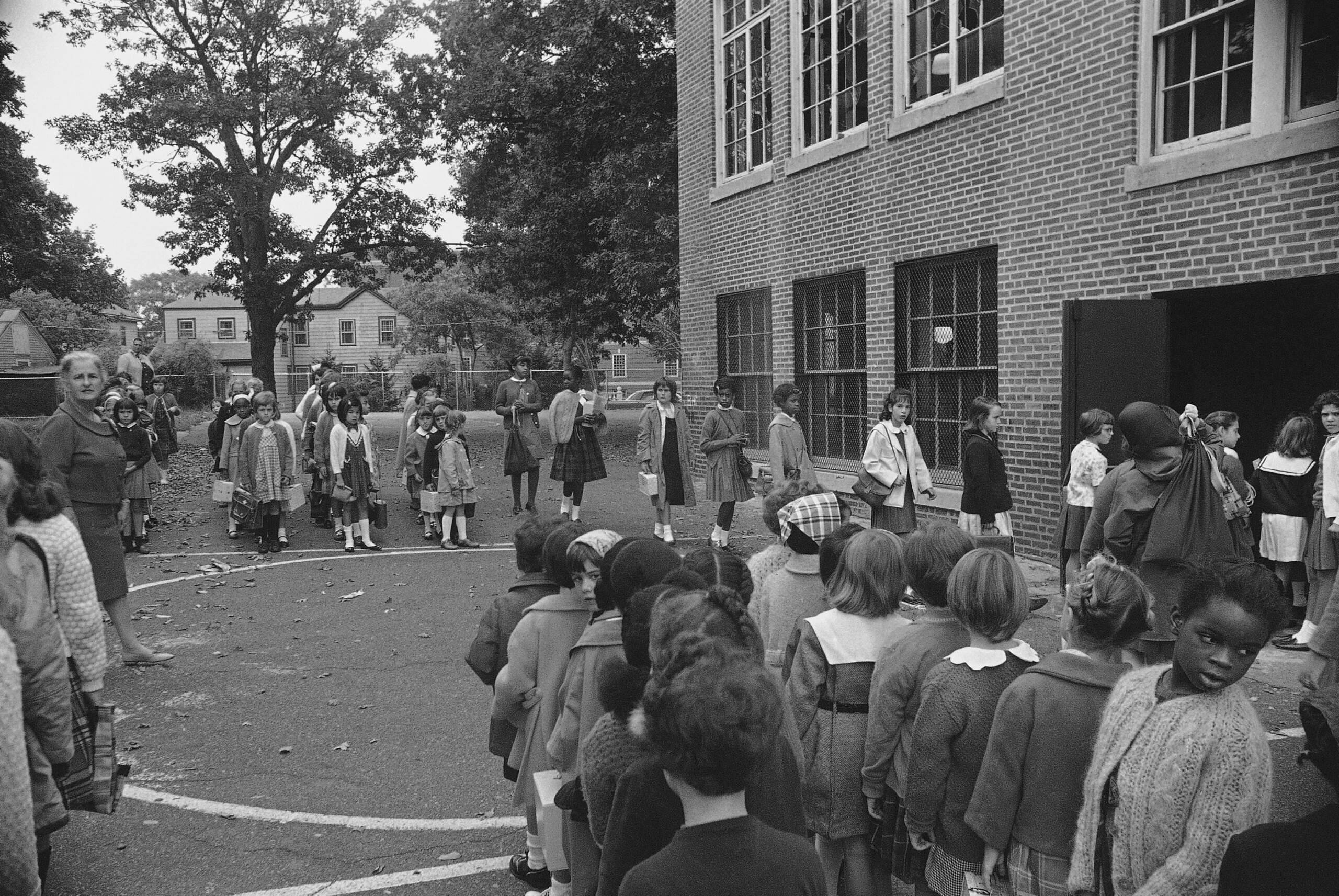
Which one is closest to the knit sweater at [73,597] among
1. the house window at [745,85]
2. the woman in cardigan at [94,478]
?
the woman in cardigan at [94,478]

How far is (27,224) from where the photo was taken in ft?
96.4

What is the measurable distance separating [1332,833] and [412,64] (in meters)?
31.6

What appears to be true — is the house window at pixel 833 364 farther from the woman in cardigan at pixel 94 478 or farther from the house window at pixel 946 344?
the woman in cardigan at pixel 94 478

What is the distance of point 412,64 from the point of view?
3005 cm

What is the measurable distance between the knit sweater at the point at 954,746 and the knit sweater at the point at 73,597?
3.25m

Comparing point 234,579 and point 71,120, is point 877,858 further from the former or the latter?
point 71,120

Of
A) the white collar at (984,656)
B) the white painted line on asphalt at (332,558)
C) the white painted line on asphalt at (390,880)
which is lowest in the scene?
the white painted line on asphalt at (390,880)

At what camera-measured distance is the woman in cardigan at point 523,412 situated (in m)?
14.2

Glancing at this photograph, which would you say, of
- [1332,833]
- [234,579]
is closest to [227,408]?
[234,579]

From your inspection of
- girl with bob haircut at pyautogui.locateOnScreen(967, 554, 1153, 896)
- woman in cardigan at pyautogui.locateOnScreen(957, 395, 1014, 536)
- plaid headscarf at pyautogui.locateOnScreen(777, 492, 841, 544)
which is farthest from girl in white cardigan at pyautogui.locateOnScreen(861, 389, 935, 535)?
girl with bob haircut at pyautogui.locateOnScreen(967, 554, 1153, 896)

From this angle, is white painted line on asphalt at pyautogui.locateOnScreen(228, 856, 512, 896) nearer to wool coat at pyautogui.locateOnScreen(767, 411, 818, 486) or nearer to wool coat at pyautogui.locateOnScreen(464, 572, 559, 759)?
wool coat at pyautogui.locateOnScreen(464, 572, 559, 759)

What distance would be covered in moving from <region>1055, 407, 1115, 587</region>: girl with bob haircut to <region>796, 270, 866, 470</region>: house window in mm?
4706

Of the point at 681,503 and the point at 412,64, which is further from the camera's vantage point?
the point at 412,64

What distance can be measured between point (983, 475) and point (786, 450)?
244cm
